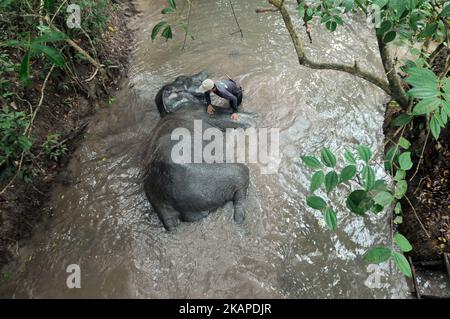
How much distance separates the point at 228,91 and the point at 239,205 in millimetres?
1421

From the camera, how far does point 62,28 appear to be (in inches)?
166

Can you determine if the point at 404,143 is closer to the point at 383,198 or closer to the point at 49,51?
the point at 383,198

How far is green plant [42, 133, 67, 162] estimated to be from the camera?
3796 millimetres

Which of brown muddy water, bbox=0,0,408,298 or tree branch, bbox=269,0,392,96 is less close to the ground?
tree branch, bbox=269,0,392,96

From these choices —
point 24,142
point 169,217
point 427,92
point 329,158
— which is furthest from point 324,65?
point 24,142

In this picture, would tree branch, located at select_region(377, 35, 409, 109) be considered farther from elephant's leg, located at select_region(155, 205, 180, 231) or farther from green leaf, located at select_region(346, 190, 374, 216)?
elephant's leg, located at select_region(155, 205, 180, 231)

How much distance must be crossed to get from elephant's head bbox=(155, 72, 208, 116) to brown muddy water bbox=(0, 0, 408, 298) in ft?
1.24

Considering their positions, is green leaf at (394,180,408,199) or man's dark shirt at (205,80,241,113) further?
man's dark shirt at (205,80,241,113)

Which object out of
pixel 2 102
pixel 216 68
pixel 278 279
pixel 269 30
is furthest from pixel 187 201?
pixel 269 30

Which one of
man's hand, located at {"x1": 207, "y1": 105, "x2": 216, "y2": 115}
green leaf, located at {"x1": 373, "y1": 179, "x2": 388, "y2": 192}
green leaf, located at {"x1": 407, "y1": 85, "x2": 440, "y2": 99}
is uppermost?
green leaf, located at {"x1": 407, "y1": 85, "x2": 440, "y2": 99}

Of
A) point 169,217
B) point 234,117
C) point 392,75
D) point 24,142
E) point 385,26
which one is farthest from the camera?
point 234,117

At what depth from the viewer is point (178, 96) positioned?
426cm

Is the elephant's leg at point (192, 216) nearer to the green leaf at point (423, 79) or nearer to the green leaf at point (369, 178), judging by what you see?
the green leaf at point (369, 178)

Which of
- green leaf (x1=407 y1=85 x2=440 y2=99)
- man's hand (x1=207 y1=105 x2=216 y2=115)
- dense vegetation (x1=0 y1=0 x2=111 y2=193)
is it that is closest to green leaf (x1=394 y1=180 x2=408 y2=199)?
green leaf (x1=407 y1=85 x2=440 y2=99)
